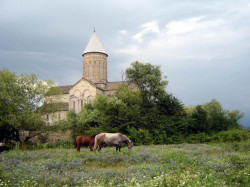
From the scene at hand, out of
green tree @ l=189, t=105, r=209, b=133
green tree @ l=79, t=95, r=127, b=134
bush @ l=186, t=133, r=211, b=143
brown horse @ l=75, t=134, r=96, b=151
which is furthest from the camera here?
green tree @ l=189, t=105, r=209, b=133

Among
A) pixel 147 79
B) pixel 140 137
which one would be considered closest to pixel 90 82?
pixel 147 79

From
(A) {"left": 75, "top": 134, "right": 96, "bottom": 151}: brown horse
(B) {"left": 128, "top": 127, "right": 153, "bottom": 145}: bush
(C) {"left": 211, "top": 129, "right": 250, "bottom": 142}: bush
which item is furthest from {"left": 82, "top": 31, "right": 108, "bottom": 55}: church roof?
(A) {"left": 75, "top": 134, "right": 96, "bottom": 151}: brown horse

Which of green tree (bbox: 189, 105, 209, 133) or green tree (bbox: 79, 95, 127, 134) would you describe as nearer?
green tree (bbox: 79, 95, 127, 134)

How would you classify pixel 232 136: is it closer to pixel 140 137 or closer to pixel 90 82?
pixel 140 137

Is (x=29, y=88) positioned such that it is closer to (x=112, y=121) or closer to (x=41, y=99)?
(x=41, y=99)

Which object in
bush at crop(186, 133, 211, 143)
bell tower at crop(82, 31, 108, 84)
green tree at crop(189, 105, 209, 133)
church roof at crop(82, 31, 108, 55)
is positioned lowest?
bush at crop(186, 133, 211, 143)

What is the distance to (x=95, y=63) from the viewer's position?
6525 centimetres

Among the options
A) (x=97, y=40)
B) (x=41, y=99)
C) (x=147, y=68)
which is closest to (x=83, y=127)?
(x=41, y=99)

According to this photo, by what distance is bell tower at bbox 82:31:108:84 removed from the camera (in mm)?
64562

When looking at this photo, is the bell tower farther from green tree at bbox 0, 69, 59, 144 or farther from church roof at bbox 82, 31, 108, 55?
green tree at bbox 0, 69, 59, 144

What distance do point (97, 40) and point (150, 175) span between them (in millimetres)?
62455

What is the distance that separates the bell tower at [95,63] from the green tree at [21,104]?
27935mm

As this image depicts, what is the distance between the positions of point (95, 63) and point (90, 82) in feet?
24.2

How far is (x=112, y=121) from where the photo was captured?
35906 mm
